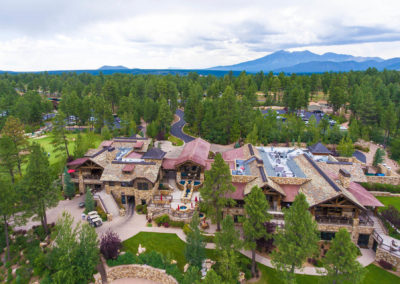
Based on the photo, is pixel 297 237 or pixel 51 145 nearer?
pixel 297 237

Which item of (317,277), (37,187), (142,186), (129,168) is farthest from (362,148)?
(37,187)

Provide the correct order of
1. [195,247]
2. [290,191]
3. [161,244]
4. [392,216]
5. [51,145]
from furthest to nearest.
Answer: [51,145] < [290,191] < [392,216] < [161,244] < [195,247]

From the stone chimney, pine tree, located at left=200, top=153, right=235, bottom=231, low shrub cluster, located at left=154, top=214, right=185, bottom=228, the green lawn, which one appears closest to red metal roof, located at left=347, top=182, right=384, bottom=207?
the stone chimney

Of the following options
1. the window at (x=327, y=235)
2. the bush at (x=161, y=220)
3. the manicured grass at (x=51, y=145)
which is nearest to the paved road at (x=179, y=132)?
the manicured grass at (x=51, y=145)

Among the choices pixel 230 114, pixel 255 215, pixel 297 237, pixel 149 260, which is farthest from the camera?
pixel 230 114

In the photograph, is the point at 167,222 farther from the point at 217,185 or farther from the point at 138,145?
the point at 138,145

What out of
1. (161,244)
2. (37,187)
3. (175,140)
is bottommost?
(161,244)

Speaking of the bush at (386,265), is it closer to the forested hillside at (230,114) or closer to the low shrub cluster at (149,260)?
the low shrub cluster at (149,260)

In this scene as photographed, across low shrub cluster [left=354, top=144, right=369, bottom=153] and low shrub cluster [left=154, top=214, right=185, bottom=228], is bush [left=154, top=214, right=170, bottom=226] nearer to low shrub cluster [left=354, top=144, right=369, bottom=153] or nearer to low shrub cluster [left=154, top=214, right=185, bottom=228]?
low shrub cluster [left=154, top=214, right=185, bottom=228]
